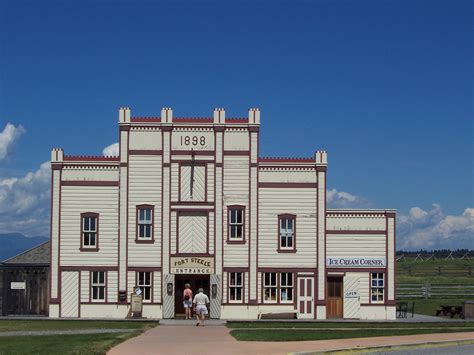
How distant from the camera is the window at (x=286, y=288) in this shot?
1753 inches

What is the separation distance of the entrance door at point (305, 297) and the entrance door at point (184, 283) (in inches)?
186

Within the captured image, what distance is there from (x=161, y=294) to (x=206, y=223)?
4271mm

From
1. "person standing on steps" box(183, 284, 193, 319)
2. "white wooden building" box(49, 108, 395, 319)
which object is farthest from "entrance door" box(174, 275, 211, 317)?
"person standing on steps" box(183, 284, 193, 319)

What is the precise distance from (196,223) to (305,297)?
6764 mm

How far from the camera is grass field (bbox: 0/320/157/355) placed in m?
24.3

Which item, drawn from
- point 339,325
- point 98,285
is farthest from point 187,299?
point 339,325

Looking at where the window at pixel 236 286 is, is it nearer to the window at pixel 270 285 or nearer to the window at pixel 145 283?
the window at pixel 270 285

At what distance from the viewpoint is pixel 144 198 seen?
4450cm

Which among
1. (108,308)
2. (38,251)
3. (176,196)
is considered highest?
(176,196)

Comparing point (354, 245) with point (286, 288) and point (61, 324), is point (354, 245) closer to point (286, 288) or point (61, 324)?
point (286, 288)

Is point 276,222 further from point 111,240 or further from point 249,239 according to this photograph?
point 111,240

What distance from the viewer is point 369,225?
45.1 metres

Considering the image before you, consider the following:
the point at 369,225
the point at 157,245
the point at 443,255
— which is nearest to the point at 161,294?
the point at 157,245

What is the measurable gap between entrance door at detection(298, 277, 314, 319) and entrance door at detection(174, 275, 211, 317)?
4734 mm
